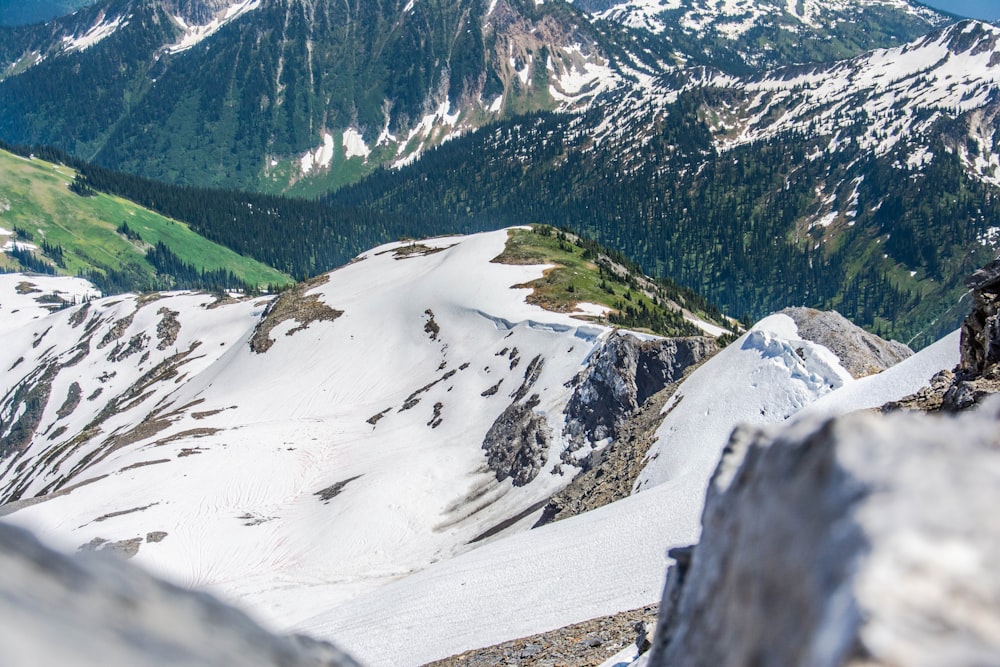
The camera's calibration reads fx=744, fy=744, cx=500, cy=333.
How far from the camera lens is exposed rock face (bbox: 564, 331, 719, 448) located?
39125 millimetres

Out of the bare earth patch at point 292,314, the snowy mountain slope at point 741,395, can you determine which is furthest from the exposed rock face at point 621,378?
the bare earth patch at point 292,314

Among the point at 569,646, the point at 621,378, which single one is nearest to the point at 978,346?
the point at 569,646

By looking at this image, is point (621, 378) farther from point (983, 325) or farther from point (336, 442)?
point (983, 325)

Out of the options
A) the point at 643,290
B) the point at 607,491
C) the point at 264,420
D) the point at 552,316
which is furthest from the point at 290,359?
the point at 607,491

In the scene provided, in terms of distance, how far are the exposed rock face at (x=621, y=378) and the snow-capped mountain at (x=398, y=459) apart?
0.34 m

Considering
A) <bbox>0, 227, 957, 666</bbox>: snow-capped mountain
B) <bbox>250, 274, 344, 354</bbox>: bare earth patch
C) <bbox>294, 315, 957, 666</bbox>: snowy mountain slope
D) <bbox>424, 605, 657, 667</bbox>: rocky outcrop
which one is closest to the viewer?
<bbox>424, 605, 657, 667</bbox>: rocky outcrop

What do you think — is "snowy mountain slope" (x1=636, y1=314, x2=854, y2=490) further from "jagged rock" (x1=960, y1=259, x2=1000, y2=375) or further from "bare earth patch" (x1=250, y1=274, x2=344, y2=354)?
"bare earth patch" (x1=250, y1=274, x2=344, y2=354)

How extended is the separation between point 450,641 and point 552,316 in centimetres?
3709

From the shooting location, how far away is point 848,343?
3183 centimetres

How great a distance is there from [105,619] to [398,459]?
148ft

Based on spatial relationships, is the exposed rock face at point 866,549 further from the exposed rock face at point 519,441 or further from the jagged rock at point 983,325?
the exposed rock face at point 519,441

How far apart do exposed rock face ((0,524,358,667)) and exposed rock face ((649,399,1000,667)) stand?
1.60 meters

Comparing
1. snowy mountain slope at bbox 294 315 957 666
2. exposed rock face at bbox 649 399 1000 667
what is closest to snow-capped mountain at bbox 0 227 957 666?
snowy mountain slope at bbox 294 315 957 666

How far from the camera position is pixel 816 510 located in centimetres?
243
